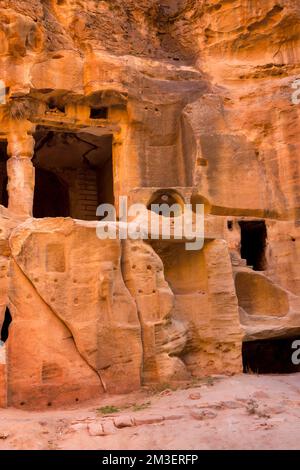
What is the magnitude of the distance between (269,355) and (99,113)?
21.1ft

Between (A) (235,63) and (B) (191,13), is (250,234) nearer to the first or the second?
(A) (235,63)

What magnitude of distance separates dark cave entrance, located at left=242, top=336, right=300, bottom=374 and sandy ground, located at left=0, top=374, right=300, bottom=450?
3.30 m

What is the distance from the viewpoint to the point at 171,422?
533cm

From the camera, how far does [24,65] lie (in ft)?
35.3

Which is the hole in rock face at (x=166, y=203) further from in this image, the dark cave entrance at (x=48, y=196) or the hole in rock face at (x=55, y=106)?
the dark cave entrance at (x=48, y=196)

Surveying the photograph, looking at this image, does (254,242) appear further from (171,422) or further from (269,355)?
(171,422)

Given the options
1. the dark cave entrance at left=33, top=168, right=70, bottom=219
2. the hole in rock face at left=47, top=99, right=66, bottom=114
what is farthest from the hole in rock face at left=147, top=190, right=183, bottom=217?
the dark cave entrance at left=33, top=168, right=70, bottom=219

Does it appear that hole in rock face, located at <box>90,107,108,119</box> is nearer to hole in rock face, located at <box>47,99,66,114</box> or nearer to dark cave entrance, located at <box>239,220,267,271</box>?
hole in rock face, located at <box>47,99,66,114</box>

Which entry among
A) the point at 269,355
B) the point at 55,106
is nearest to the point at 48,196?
the point at 55,106

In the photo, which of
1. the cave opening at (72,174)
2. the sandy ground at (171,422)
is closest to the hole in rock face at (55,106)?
the cave opening at (72,174)

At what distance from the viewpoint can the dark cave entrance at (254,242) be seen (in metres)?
11.5

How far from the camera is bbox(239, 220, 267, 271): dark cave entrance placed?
11508 millimetres

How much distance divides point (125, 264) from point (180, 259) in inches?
A: 50.9
